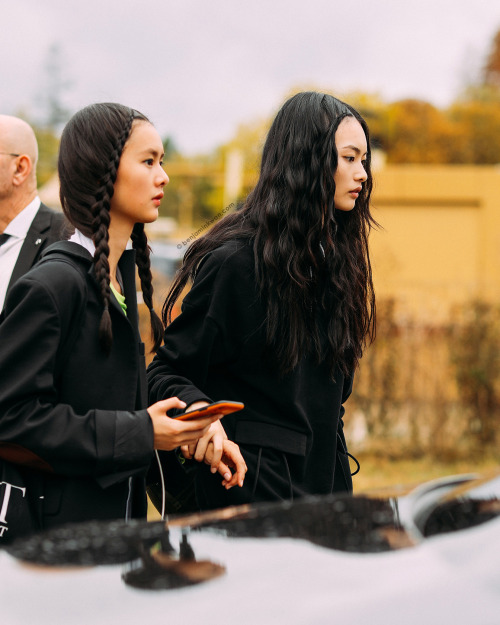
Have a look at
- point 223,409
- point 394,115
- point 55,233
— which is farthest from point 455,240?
point 394,115

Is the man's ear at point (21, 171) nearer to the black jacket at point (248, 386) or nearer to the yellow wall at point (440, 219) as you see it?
the black jacket at point (248, 386)

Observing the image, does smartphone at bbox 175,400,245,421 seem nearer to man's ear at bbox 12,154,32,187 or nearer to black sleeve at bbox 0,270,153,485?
black sleeve at bbox 0,270,153,485

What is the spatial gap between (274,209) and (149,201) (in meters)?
0.42

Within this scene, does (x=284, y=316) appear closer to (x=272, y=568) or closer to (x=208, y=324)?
(x=208, y=324)

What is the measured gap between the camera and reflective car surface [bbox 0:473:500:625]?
141 centimetres

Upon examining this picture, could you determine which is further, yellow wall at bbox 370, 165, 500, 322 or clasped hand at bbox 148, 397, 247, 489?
yellow wall at bbox 370, 165, 500, 322

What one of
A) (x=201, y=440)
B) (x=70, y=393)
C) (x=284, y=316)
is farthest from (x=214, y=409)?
→ (x=284, y=316)

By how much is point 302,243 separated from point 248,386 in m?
0.44

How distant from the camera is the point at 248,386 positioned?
2.54 m

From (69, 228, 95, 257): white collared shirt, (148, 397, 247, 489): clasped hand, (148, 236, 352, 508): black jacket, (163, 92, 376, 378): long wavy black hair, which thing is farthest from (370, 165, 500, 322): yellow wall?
(69, 228, 95, 257): white collared shirt

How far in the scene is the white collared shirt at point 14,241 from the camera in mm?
3324

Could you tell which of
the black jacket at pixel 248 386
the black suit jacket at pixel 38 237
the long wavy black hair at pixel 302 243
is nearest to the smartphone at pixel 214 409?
the black jacket at pixel 248 386

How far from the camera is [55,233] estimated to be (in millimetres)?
3410

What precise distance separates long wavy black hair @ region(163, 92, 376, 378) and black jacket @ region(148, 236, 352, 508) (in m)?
0.05
